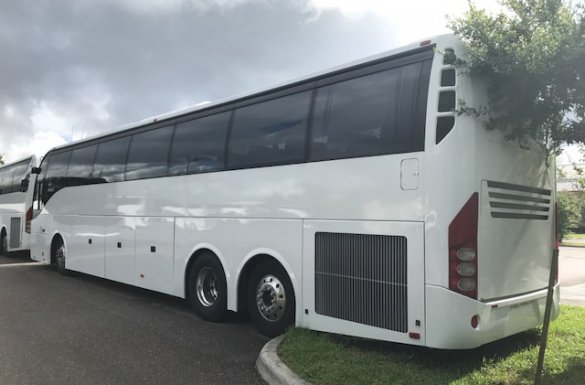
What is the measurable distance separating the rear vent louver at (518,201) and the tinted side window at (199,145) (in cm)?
399

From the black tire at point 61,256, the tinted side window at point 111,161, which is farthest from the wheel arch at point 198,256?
the black tire at point 61,256

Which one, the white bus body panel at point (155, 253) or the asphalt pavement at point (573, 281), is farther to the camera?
the asphalt pavement at point (573, 281)

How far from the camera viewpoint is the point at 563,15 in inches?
181

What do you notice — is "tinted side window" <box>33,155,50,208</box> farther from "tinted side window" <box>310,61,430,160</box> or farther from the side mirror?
"tinted side window" <box>310,61,430,160</box>

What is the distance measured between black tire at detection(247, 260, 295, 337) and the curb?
2.35 feet

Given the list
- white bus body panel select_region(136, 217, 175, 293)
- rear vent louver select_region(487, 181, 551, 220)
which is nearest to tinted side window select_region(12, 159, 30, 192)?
white bus body panel select_region(136, 217, 175, 293)

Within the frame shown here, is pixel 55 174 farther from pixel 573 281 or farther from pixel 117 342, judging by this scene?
pixel 573 281

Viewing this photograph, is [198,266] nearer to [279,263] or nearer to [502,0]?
[279,263]

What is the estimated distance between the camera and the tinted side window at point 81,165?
1155 cm

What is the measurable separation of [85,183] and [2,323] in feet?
15.1

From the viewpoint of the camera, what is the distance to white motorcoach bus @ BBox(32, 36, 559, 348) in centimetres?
478

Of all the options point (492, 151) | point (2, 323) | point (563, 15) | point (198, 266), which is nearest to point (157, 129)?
point (198, 266)

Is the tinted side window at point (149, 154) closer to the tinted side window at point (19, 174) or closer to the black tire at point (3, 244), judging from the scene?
the tinted side window at point (19, 174)

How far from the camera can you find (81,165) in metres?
12.0
